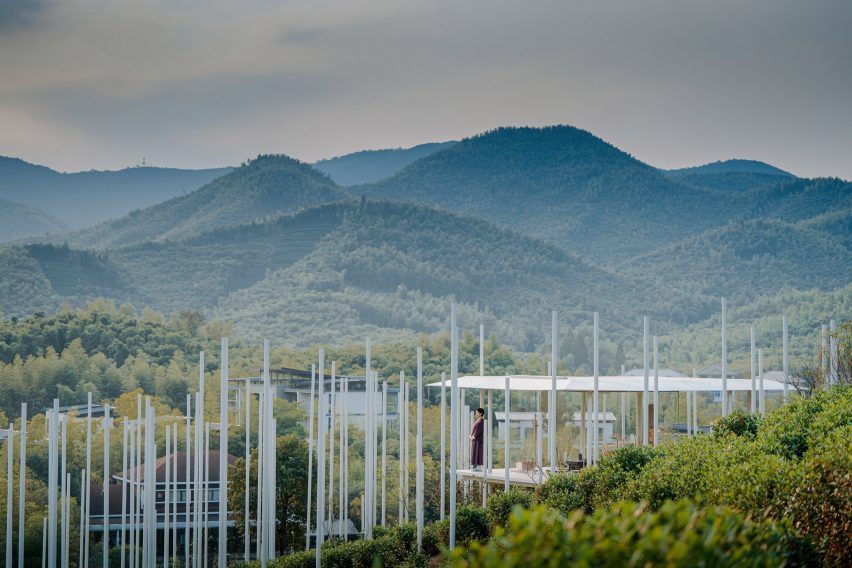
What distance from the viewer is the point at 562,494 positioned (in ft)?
43.1

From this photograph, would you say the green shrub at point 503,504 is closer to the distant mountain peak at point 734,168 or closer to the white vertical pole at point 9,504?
the white vertical pole at point 9,504

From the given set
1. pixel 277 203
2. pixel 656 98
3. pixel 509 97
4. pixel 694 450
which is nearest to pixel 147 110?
pixel 277 203

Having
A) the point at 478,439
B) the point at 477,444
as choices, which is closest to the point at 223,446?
the point at 478,439

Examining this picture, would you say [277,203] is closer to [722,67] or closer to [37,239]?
[37,239]

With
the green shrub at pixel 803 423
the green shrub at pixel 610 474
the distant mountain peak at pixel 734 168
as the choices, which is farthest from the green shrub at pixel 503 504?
the distant mountain peak at pixel 734 168

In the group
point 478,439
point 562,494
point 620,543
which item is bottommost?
point 562,494

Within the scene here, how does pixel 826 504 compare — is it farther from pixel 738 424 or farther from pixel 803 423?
pixel 738 424

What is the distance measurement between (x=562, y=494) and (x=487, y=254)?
7066 cm

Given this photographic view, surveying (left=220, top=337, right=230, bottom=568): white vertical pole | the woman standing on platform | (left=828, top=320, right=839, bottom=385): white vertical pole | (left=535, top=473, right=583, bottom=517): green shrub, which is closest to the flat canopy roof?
the woman standing on platform

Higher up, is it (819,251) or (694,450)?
(819,251)

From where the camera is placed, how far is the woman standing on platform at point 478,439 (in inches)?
708

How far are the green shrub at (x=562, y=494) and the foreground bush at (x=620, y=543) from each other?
7.71 meters

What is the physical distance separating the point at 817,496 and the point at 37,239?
3686 inches

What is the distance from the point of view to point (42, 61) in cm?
6975
